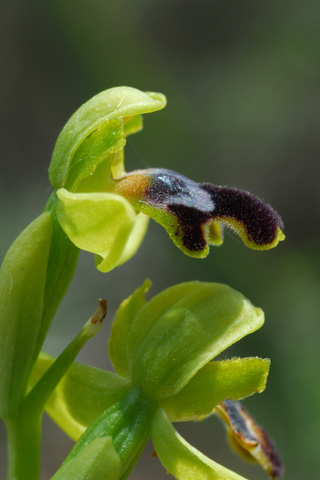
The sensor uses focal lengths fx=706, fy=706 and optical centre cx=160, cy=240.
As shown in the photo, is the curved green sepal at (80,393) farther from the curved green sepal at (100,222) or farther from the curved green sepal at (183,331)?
the curved green sepal at (100,222)

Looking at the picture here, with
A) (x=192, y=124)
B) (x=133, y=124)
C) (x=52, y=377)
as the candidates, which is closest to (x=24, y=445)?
(x=52, y=377)

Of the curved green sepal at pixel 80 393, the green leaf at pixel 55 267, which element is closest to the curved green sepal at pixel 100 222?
the green leaf at pixel 55 267

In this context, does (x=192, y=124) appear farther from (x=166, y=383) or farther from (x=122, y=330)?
(x=166, y=383)

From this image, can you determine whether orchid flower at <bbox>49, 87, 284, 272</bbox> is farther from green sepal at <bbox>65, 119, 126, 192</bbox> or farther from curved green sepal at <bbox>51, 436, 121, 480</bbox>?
curved green sepal at <bbox>51, 436, 121, 480</bbox>

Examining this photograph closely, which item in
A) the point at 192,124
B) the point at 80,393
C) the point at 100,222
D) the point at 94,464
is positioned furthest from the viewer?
the point at 192,124

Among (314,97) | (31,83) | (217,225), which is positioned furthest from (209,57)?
(217,225)
